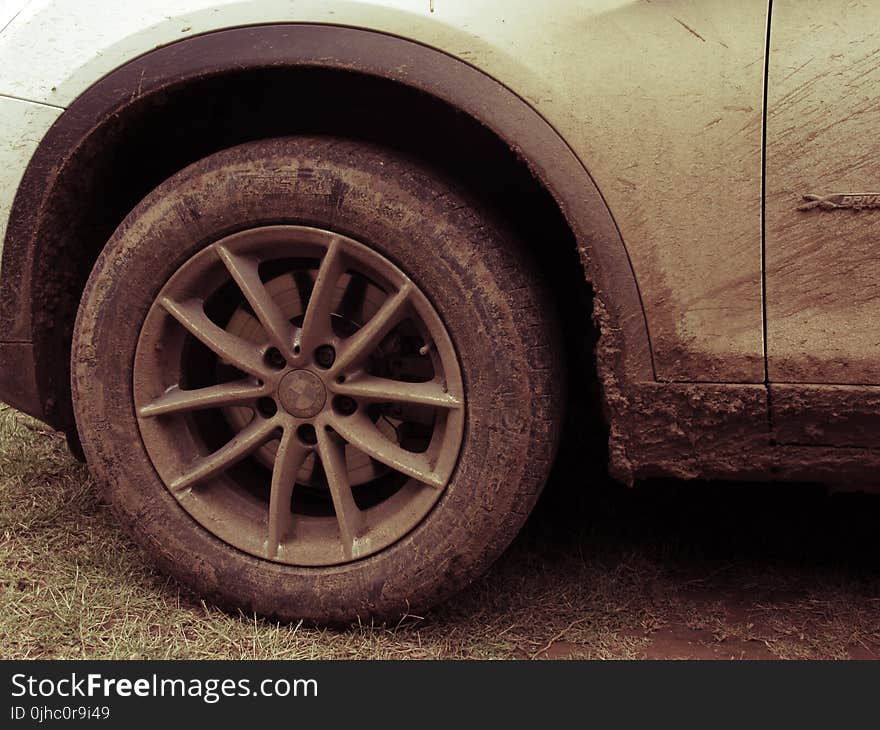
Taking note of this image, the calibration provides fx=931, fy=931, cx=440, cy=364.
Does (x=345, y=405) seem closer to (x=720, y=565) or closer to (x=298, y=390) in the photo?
(x=298, y=390)

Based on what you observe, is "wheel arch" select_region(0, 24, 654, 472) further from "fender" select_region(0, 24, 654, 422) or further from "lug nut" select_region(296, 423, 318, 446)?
"lug nut" select_region(296, 423, 318, 446)

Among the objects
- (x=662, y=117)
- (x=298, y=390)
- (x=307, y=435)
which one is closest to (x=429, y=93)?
(x=662, y=117)

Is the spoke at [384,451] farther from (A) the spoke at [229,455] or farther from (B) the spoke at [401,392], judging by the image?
(A) the spoke at [229,455]

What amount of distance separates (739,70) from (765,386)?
1.97ft

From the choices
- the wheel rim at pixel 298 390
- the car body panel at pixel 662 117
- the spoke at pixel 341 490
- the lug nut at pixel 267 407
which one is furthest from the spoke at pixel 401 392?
the car body panel at pixel 662 117

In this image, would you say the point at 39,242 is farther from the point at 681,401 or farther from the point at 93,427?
the point at 681,401

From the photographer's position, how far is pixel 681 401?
1.88 meters

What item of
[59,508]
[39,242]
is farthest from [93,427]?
[59,508]

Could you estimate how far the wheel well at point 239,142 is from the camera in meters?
2.01

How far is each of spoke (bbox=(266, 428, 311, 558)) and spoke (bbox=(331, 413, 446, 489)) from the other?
11cm

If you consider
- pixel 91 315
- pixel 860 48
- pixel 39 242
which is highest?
pixel 39 242

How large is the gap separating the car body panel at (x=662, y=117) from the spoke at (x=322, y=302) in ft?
1.57

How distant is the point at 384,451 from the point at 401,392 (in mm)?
141

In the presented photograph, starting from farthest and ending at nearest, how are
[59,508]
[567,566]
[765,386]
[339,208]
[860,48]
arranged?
[59,508], [567,566], [339,208], [765,386], [860,48]
